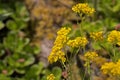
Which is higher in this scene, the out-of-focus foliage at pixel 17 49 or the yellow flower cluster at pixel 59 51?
the yellow flower cluster at pixel 59 51

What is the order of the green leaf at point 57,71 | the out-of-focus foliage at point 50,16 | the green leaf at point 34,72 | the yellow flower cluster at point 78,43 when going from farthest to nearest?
the out-of-focus foliage at point 50,16 → the green leaf at point 34,72 → the green leaf at point 57,71 → the yellow flower cluster at point 78,43

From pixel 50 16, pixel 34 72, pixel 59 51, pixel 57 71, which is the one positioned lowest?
pixel 34 72

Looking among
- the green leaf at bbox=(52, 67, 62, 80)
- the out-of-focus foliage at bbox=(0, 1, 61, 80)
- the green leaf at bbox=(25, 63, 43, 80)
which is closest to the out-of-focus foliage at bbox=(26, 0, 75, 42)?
the out-of-focus foliage at bbox=(0, 1, 61, 80)

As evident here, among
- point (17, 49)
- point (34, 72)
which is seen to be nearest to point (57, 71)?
point (34, 72)

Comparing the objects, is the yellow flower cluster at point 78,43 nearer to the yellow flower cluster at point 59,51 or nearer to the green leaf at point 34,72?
the yellow flower cluster at point 59,51

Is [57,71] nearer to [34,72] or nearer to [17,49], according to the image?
[34,72]

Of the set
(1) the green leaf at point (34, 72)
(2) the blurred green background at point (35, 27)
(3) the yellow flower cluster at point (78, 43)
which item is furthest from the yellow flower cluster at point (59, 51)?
(1) the green leaf at point (34, 72)

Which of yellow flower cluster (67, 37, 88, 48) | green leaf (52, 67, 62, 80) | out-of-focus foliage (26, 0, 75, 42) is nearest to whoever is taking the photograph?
yellow flower cluster (67, 37, 88, 48)

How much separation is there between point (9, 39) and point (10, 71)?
42cm

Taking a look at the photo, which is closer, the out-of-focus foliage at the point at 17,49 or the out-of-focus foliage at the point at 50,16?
the out-of-focus foliage at the point at 17,49

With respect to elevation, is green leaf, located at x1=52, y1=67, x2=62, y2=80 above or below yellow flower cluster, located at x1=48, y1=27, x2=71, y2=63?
below

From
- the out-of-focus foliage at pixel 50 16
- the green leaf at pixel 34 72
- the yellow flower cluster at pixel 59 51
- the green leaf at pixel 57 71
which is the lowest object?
the green leaf at pixel 34 72

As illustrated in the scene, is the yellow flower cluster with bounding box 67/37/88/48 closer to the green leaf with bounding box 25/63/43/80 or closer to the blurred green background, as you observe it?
the blurred green background

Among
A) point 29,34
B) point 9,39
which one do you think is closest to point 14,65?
point 9,39
